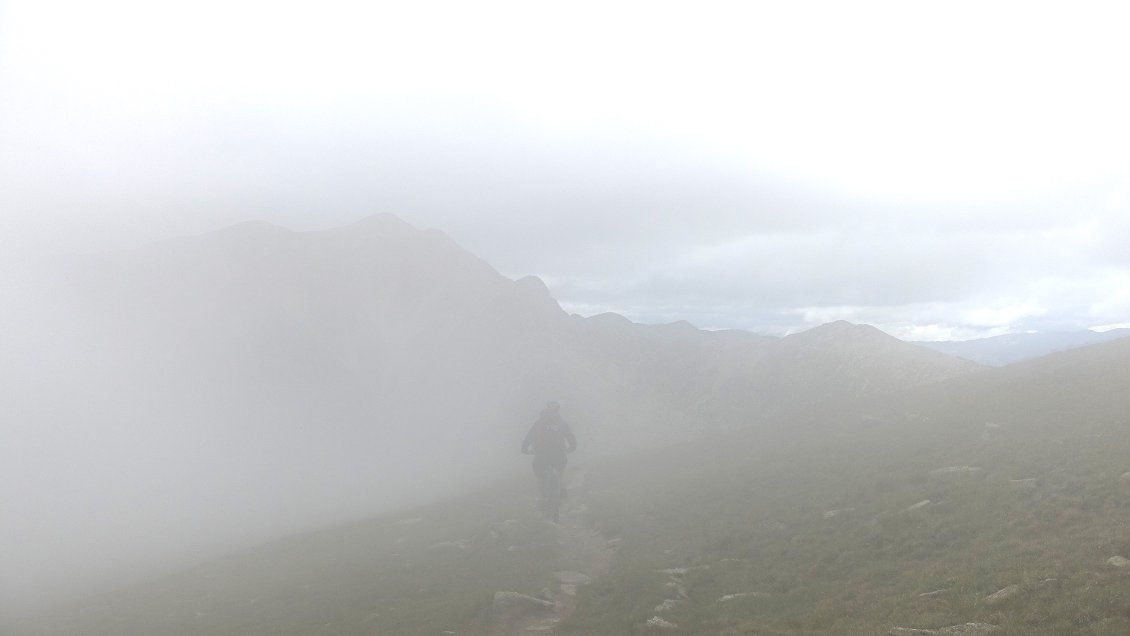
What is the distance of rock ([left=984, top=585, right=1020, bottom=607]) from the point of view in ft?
47.1

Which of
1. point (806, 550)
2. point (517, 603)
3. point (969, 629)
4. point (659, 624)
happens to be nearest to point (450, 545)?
point (517, 603)

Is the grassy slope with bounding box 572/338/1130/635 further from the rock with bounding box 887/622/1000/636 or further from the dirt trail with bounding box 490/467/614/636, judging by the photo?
the dirt trail with bounding box 490/467/614/636

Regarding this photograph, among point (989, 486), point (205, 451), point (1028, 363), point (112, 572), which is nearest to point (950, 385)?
point (1028, 363)

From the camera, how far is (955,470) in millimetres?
28047

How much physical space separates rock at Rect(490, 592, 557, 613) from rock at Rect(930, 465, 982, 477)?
1853 centimetres

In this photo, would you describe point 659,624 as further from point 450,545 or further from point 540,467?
point 450,545

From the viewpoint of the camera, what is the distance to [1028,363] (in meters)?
60.5

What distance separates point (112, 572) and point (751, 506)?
71.3 meters

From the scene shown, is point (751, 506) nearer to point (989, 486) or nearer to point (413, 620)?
point (989, 486)

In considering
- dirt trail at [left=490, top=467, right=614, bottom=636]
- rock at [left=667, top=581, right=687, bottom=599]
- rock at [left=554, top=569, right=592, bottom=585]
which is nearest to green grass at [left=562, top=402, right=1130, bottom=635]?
rock at [left=667, top=581, right=687, bottom=599]

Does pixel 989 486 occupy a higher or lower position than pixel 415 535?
higher

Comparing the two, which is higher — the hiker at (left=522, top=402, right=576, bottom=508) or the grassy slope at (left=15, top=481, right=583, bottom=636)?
the hiker at (left=522, top=402, right=576, bottom=508)

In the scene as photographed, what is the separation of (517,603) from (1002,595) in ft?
51.7

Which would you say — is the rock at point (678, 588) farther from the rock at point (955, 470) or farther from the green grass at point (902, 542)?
the rock at point (955, 470)
